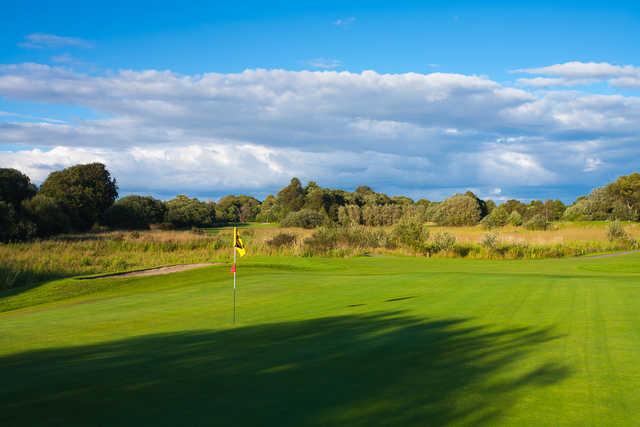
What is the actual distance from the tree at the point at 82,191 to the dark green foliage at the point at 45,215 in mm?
4203

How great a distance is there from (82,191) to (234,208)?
59702 millimetres

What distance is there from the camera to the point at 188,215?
78.1 metres

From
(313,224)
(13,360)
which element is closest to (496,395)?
(13,360)

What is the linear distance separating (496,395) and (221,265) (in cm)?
1846

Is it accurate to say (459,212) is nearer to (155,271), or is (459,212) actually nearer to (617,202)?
(617,202)

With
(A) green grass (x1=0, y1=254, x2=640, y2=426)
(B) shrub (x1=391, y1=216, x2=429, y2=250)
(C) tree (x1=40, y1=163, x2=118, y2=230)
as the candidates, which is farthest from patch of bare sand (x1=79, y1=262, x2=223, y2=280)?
(C) tree (x1=40, y1=163, x2=118, y2=230)

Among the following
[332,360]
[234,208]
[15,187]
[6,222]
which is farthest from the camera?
[234,208]

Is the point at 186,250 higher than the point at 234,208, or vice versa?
the point at 234,208

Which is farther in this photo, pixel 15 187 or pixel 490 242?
pixel 15 187

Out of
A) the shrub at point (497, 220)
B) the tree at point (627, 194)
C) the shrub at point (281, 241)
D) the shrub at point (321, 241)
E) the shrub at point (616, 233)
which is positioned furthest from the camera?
the shrub at point (497, 220)

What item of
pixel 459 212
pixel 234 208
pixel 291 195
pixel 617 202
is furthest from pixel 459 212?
pixel 234 208

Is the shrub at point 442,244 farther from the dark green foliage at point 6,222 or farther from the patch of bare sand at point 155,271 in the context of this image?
the dark green foliage at point 6,222

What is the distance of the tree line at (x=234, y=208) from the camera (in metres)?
49.4

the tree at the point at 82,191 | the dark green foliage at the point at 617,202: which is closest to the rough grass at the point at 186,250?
the tree at the point at 82,191
